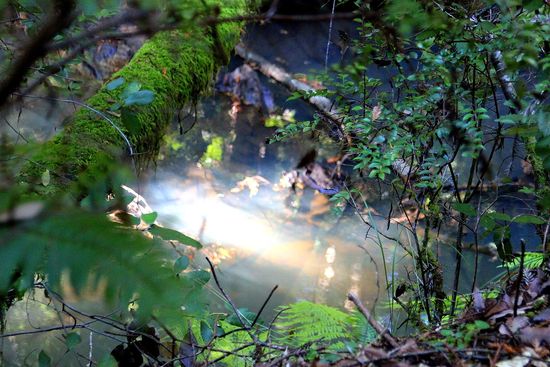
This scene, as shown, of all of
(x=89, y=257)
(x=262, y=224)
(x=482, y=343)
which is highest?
(x=262, y=224)

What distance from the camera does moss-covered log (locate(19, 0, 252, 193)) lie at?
1912 millimetres

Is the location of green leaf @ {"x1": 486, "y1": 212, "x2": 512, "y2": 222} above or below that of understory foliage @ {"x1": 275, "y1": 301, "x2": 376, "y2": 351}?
above

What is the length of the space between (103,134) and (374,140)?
143 centimetres

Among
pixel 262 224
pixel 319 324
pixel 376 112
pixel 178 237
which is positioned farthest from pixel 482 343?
pixel 262 224

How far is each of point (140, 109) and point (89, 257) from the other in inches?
98.5

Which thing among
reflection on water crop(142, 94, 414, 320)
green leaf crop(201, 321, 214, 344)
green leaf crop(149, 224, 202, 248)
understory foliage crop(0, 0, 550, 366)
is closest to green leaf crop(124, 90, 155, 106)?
understory foliage crop(0, 0, 550, 366)

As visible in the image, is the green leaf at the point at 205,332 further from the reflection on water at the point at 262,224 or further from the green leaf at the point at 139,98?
the reflection on water at the point at 262,224

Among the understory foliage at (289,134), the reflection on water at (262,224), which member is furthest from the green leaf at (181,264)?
the reflection on water at (262,224)

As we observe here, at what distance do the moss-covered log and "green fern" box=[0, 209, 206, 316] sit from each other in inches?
20.3

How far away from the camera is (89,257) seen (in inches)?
24.9

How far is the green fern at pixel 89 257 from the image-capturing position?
0.62 metres

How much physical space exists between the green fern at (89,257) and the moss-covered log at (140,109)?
515mm

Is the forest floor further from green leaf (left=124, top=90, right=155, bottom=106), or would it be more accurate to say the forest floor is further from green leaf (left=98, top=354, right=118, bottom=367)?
green leaf (left=124, top=90, right=155, bottom=106)

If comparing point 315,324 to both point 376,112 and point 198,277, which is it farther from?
point 376,112
